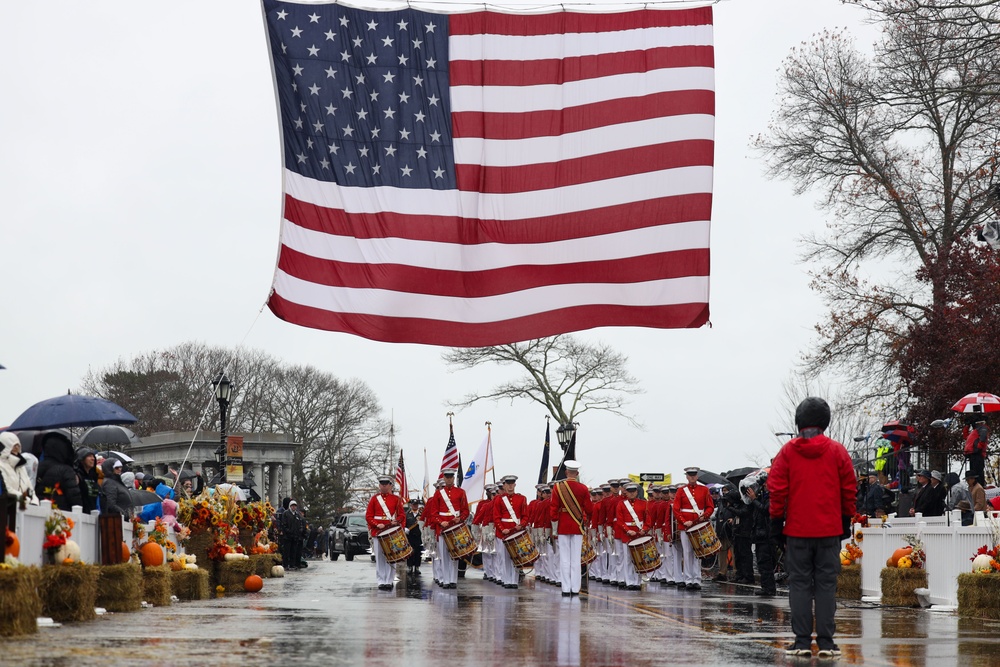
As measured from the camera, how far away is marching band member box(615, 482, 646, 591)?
2547 cm

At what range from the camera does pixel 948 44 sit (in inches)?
980

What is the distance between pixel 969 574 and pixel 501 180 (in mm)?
7588

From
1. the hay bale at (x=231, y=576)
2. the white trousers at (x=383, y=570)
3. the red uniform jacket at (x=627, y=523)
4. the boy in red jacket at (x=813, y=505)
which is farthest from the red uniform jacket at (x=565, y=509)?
the boy in red jacket at (x=813, y=505)

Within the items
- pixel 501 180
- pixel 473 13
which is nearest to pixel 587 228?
pixel 501 180

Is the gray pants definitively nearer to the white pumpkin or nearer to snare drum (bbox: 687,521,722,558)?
the white pumpkin

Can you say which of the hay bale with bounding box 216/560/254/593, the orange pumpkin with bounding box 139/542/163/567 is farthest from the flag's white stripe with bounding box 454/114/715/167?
the hay bale with bounding box 216/560/254/593

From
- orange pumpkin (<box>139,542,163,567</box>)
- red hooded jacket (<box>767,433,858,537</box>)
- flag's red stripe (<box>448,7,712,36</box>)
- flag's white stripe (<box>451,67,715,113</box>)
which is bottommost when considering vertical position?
orange pumpkin (<box>139,542,163,567</box>)

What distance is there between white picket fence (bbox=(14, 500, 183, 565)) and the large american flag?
302 cm

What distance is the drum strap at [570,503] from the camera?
21.3 meters

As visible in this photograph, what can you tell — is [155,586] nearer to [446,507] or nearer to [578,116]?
[578,116]

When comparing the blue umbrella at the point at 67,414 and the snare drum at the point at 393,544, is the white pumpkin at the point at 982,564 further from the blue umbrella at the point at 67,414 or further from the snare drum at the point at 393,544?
the blue umbrella at the point at 67,414

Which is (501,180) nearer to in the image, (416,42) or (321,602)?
(416,42)

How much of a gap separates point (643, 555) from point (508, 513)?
274cm

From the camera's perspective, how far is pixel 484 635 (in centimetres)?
1191
